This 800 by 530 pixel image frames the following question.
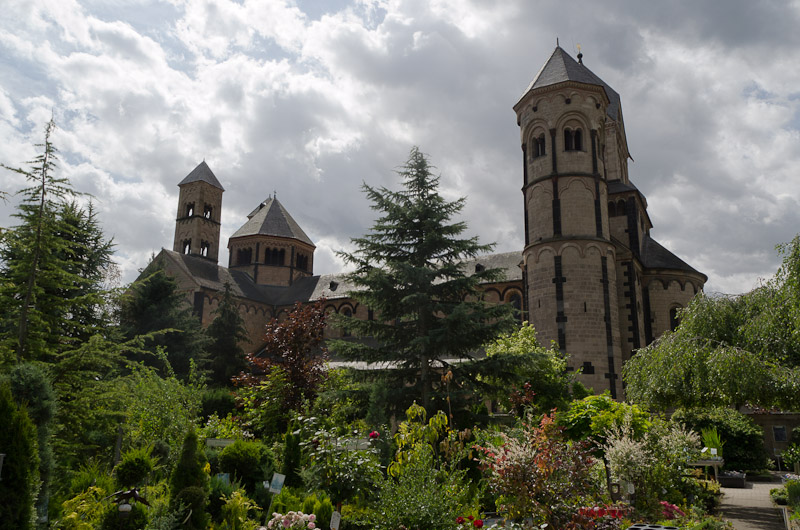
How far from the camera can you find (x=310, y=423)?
1090cm

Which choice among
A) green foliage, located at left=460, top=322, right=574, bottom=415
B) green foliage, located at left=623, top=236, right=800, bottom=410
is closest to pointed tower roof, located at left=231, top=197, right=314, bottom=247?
green foliage, located at left=460, top=322, right=574, bottom=415

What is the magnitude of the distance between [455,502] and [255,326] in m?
37.4

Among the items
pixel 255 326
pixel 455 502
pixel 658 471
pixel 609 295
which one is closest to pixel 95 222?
pixel 455 502

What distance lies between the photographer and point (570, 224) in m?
26.5

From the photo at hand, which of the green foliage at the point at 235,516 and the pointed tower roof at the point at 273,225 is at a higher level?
the pointed tower roof at the point at 273,225

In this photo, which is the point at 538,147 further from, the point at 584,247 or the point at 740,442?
the point at 740,442

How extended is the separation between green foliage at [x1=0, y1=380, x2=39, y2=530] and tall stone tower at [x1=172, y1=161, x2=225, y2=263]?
44611 mm

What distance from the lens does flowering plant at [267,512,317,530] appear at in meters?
6.92

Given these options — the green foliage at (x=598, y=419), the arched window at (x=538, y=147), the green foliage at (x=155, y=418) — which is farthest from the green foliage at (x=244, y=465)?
the arched window at (x=538, y=147)

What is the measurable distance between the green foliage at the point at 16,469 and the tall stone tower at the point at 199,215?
4461cm

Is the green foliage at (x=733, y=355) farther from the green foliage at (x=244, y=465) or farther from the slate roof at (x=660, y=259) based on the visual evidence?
the slate roof at (x=660, y=259)

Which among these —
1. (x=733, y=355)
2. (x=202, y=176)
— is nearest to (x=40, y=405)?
(x=733, y=355)

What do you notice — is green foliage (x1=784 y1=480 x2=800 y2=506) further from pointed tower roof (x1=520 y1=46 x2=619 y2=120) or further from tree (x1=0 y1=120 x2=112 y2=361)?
pointed tower roof (x1=520 y1=46 x2=619 y2=120)

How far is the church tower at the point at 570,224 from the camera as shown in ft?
81.9
